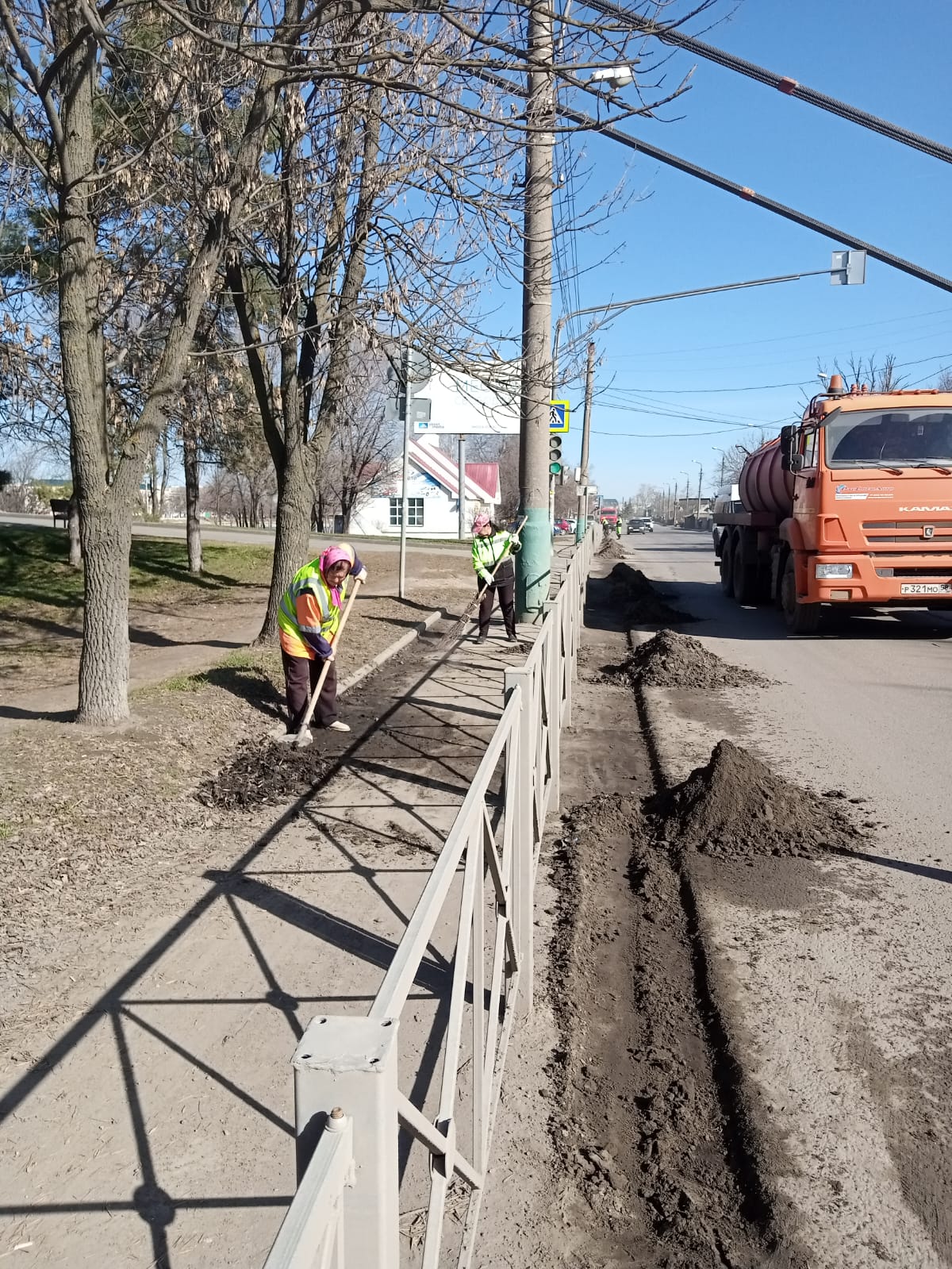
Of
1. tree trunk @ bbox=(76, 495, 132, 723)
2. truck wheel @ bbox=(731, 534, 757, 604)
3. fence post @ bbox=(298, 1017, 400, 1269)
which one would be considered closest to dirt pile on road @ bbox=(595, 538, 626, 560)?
truck wheel @ bbox=(731, 534, 757, 604)

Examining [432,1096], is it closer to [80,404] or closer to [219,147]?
[80,404]

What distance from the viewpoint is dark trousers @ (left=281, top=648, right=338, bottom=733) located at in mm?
7555

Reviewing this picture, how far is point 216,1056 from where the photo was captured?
132 inches

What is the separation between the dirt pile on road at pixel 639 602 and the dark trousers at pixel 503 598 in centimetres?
312

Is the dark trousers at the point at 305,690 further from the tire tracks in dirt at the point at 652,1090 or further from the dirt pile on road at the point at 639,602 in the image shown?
the dirt pile on road at the point at 639,602

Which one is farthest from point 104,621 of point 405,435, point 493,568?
point 405,435

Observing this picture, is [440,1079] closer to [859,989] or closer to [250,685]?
[859,989]

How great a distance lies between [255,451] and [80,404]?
722 inches

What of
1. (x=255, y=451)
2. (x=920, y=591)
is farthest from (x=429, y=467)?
(x=920, y=591)

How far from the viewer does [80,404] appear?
7031 millimetres

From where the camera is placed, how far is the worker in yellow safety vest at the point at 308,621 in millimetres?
7410

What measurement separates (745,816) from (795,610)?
860 cm

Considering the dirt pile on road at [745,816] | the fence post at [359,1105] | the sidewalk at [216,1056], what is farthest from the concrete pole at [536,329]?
the fence post at [359,1105]

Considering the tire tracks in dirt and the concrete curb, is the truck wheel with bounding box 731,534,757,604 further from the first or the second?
the tire tracks in dirt
